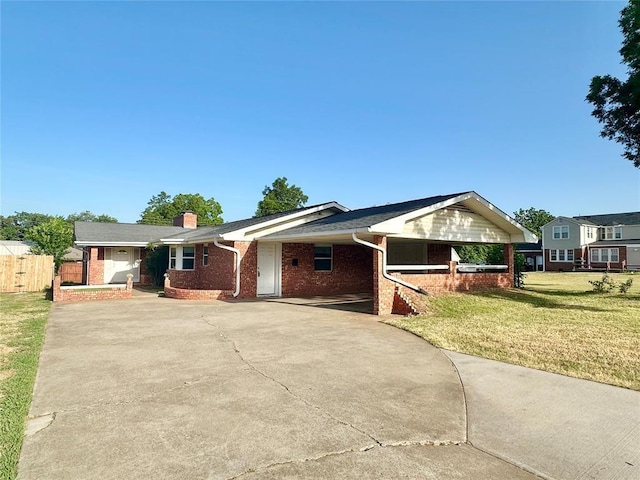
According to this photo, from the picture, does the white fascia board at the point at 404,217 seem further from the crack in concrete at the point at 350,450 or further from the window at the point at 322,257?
the crack in concrete at the point at 350,450

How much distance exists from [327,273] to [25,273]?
15.2 m

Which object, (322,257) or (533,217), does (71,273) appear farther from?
(533,217)

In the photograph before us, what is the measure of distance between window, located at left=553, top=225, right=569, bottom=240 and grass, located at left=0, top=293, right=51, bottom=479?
4897 centimetres

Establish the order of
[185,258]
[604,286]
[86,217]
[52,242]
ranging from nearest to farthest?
1. [604,286]
2. [185,258]
3. [52,242]
4. [86,217]

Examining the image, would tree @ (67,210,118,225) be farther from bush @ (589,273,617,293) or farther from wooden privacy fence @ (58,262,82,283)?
bush @ (589,273,617,293)

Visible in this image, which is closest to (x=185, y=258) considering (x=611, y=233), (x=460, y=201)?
(x=460, y=201)

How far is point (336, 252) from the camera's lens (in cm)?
1734

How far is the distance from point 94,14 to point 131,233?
14.8 m

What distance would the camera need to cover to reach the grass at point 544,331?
6113mm

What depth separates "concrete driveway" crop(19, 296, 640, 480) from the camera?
3.12m

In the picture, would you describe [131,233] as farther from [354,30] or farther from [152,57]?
[354,30]

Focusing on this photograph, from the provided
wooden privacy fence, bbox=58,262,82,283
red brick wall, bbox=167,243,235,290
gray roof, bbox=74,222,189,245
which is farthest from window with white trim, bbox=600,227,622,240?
wooden privacy fence, bbox=58,262,82,283

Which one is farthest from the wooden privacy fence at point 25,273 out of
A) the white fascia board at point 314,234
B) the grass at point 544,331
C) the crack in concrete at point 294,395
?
the grass at point 544,331

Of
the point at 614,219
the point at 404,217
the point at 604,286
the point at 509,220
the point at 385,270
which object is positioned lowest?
the point at 604,286
